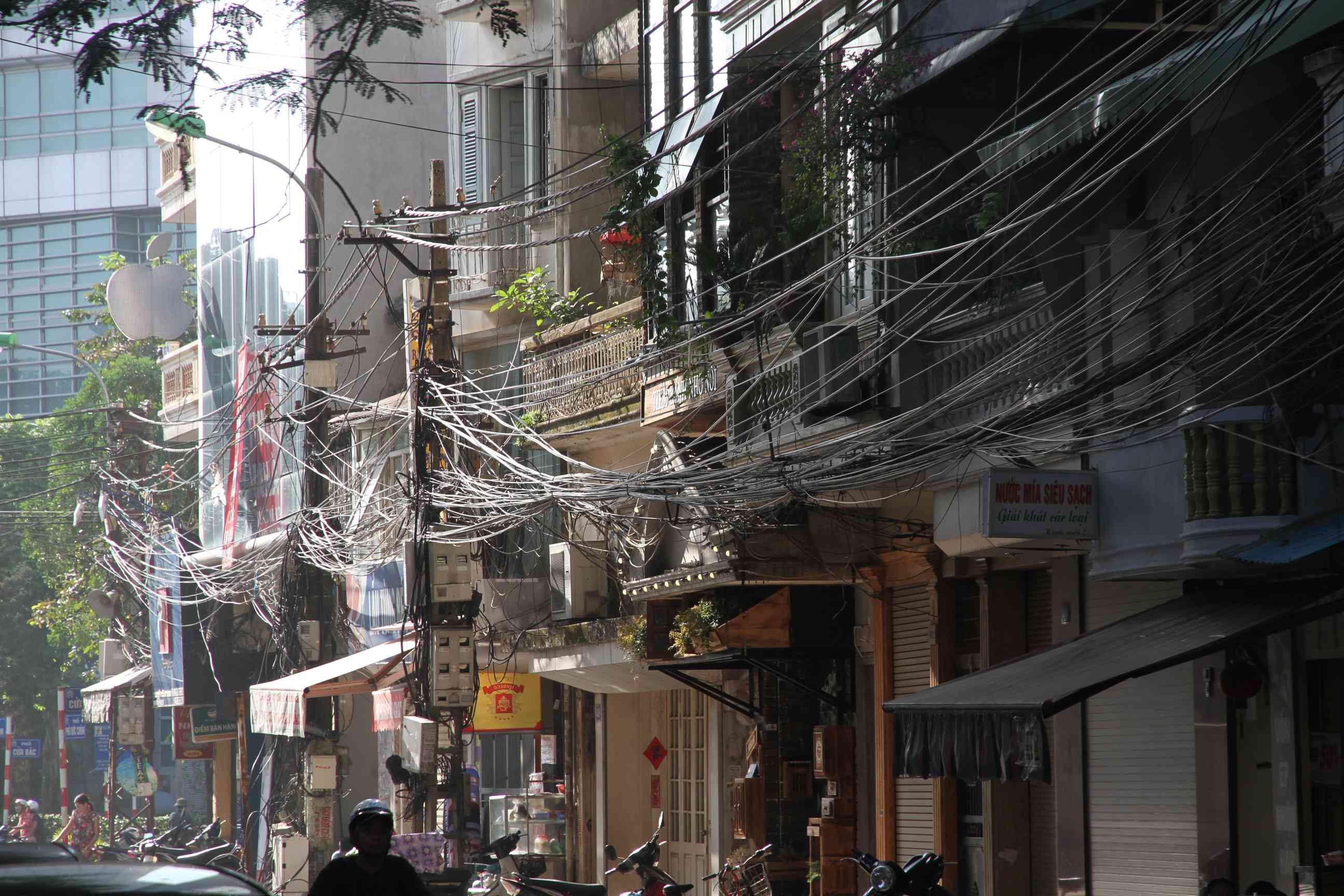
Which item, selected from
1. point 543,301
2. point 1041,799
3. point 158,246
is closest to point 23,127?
point 158,246

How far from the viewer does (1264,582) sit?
11812mm

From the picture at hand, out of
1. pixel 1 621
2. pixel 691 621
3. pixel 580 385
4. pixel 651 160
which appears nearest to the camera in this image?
pixel 651 160

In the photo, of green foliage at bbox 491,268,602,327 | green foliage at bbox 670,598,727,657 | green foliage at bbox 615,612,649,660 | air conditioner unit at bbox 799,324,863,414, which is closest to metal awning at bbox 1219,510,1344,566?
air conditioner unit at bbox 799,324,863,414

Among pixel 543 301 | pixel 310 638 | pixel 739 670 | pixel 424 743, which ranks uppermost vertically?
pixel 543 301

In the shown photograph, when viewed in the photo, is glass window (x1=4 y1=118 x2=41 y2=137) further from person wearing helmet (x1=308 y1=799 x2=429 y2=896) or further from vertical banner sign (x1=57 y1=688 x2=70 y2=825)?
person wearing helmet (x1=308 y1=799 x2=429 y2=896)

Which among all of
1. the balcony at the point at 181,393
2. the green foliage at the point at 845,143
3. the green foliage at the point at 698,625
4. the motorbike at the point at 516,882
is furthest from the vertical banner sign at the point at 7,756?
the green foliage at the point at 845,143

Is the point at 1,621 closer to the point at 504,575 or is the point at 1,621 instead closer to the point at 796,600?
the point at 504,575

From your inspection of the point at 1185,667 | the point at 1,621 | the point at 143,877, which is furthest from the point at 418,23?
the point at 1,621

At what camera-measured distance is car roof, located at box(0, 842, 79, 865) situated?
6.59 meters

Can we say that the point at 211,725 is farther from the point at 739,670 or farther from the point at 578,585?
the point at 739,670

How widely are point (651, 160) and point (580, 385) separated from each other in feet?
11.5

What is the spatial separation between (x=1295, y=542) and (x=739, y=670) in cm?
1007

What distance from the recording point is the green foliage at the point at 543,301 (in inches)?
926

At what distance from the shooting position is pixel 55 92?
1674 inches
